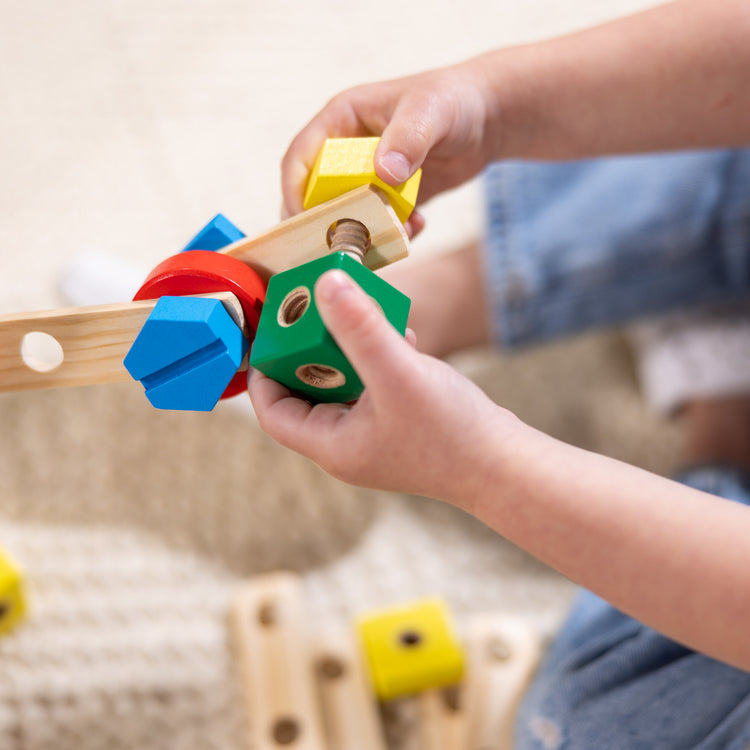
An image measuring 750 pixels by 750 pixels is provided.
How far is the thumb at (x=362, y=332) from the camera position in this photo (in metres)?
0.32

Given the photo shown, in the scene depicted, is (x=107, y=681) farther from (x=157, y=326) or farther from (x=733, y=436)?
(x=733, y=436)

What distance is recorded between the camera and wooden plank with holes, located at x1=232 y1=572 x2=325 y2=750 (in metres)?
0.58

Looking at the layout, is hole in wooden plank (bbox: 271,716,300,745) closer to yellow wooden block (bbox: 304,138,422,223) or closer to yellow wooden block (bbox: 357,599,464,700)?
yellow wooden block (bbox: 357,599,464,700)

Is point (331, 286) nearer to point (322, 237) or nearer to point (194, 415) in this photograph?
point (322, 237)

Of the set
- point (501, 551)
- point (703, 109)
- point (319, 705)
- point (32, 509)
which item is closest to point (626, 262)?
point (703, 109)

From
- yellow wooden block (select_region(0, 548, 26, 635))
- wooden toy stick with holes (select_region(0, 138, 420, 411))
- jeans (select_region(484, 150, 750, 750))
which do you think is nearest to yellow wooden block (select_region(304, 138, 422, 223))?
wooden toy stick with holes (select_region(0, 138, 420, 411))

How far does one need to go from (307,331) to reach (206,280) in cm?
8

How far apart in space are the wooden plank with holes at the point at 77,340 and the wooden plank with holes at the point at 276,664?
29 centimetres

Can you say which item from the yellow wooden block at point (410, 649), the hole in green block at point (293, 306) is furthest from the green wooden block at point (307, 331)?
the yellow wooden block at point (410, 649)

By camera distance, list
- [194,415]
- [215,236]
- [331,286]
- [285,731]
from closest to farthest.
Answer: [331,286], [215,236], [285,731], [194,415]

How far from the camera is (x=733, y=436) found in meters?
0.71

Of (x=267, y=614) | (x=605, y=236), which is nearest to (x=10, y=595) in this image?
(x=267, y=614)

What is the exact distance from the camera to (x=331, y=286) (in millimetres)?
318

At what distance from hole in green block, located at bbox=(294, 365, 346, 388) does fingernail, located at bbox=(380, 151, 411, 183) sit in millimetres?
100
